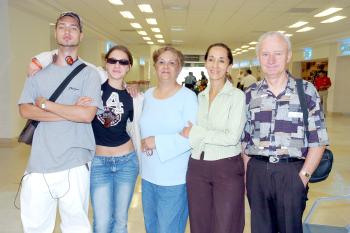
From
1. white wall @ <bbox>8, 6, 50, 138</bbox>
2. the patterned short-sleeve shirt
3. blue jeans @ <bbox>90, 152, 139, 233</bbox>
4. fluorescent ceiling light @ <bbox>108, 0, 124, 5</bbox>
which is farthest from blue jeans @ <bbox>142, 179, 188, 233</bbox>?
fluorescent ceiling light @ <bbox>108, 0, 124, 5</bbox>

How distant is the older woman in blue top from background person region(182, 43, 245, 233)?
0.26ft

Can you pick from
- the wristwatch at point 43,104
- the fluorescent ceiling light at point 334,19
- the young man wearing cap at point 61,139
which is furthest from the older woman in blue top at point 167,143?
the fluorescent ceiling light at point 334,19

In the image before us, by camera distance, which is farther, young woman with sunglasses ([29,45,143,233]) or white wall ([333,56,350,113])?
white wall ([333,56,350,113])

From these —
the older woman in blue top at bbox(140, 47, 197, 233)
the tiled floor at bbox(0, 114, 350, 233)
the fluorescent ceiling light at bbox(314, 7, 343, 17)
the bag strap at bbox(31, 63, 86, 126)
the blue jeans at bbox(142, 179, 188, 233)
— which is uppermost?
the fluorescent ceiling light at bbox(314, 7, 343, 17)

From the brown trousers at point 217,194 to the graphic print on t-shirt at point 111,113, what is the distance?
566 mm

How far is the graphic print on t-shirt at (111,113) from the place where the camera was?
2289mm

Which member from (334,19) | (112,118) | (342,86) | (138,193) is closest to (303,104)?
(112,118)

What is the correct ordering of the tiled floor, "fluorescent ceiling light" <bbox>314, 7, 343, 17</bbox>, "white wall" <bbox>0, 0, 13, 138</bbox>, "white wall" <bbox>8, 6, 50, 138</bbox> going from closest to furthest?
1. the tiled floor
2. "white wall" <bbox>0, 0, 13, 138</bbox>
3. "white wall" <bbox>8, 6, 50, 138</bbox>
4. "fluorescent ceiling light" <bbox>314, 7, 343, 17</bbox>

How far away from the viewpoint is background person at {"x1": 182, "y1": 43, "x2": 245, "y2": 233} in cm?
213

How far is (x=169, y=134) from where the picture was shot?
225 cm

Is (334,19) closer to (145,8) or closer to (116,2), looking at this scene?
(145,8)

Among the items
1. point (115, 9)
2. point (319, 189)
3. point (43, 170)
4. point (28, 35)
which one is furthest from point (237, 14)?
point (43, 170)

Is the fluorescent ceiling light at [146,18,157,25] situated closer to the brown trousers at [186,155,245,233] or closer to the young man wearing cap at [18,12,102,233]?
the young man wearing cap at [18,12,102,233]

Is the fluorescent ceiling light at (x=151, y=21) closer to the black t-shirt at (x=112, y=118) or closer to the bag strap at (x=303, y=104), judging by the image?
the black t-shirt at (x=112, y=118)
